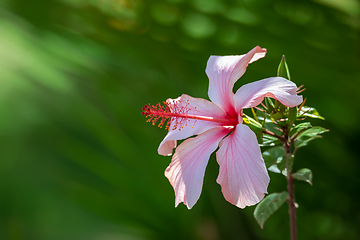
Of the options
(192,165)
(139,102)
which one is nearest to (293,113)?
(192,165)

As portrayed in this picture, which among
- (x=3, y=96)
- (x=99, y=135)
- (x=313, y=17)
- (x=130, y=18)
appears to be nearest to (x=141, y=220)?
(x=99, y=135)

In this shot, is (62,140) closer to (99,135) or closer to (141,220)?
(99,135)

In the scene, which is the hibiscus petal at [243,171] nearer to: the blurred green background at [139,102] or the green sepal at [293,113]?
the green sepal at [293,113]

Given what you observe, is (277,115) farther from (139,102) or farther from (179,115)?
(139,102)

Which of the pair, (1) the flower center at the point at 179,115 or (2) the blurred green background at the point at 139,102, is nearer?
(1) the flower center at the point at 179,115

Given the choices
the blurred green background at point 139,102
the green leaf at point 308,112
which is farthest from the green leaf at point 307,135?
the blurred green background at point 139,102

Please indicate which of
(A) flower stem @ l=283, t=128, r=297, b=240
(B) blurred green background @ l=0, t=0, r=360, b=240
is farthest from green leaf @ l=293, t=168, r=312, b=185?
(B) blurred green background @ l=0, t=0, r=360, b=240
